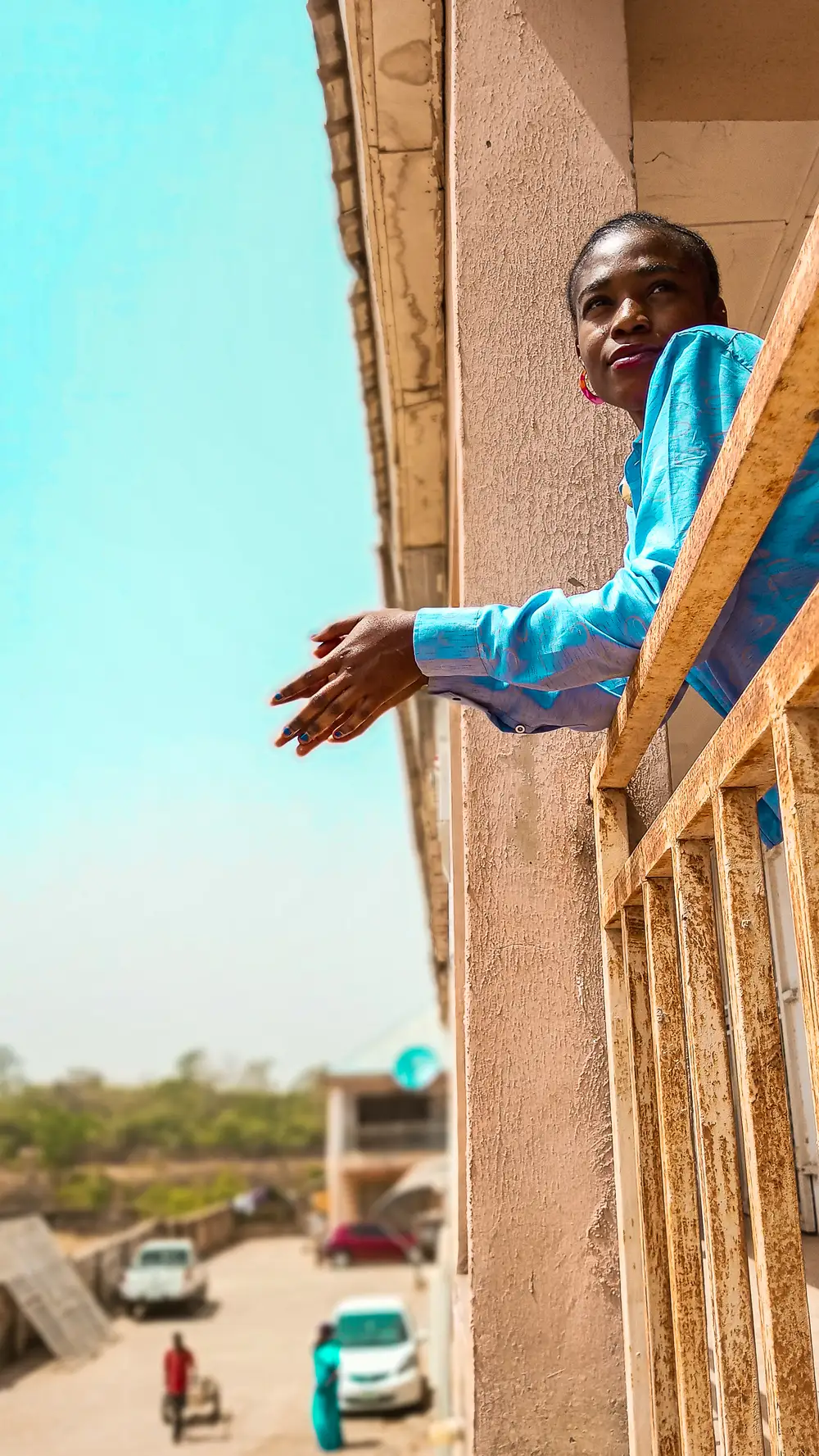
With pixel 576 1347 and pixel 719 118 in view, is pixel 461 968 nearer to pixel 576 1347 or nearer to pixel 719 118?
pixel 576 1347

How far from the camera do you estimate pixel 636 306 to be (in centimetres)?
147

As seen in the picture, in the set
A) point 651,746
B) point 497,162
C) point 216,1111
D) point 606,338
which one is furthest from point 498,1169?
point 216,1111

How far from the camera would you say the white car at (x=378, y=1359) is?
17.8 metres

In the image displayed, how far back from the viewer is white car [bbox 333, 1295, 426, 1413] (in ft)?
58.3

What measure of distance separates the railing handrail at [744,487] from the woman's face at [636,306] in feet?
1.64

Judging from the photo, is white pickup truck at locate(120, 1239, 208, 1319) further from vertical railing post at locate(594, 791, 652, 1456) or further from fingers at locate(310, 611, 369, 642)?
fingers at locate(310, 611, 369, 642)

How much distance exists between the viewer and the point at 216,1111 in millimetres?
68688

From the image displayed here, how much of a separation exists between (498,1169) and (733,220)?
239 centimetres

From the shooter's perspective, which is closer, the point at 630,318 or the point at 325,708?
the point at 325,708

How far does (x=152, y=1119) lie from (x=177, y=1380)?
51068 mm

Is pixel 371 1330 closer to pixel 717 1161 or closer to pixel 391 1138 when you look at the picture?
pixel 391 1138

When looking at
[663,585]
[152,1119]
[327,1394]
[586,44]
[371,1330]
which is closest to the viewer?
[663,585]

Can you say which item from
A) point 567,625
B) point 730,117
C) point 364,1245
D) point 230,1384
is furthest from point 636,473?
point 364,1245

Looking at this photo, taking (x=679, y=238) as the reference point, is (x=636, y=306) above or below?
below
